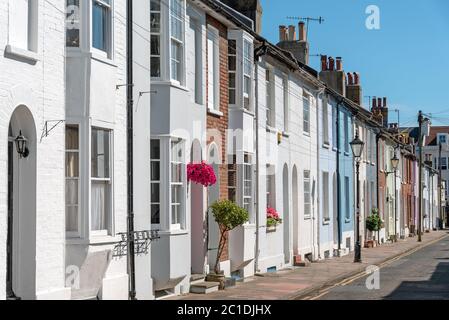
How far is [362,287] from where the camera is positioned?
21.5m

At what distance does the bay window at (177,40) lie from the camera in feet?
56.7

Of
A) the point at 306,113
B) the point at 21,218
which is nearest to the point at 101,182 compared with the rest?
the point at 21,218

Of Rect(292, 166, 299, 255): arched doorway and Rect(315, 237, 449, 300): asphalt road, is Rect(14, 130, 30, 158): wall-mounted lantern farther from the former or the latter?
Rect(292, 166, 299, 255): arched doorway

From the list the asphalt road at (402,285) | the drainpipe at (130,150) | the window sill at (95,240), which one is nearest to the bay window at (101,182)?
the window sill at (95,240)

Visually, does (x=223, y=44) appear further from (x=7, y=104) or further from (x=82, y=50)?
(x=7, y=104)

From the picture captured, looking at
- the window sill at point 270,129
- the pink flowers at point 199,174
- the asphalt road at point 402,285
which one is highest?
the window sill at point 270,129

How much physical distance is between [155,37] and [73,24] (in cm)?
Answer: 358

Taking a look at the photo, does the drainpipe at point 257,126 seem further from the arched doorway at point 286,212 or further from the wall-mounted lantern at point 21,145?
the wall-mounted lantern at point 21,145

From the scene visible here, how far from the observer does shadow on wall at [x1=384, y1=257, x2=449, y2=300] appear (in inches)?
731

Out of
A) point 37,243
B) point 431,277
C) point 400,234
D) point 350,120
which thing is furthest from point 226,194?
point 400,234

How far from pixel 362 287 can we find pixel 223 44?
292 inches

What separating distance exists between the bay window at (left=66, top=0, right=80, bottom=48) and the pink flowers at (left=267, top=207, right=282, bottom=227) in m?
12.4

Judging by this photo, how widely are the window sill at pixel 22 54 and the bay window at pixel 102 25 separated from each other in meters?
2.03

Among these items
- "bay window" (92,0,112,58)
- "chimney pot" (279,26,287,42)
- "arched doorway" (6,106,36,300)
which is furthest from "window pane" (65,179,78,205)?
"chimney pot" (279,26,287,42)
